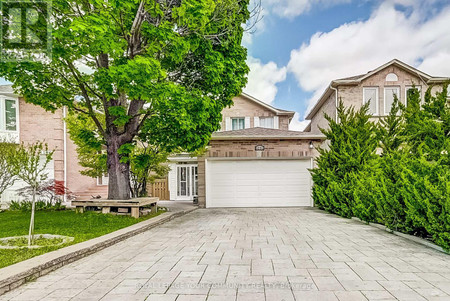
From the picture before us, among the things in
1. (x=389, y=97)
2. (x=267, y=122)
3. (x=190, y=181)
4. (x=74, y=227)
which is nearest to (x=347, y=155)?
(x=389, y=97)

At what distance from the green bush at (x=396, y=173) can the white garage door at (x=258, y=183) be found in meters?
0.82

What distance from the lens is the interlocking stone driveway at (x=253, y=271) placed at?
3002 mm

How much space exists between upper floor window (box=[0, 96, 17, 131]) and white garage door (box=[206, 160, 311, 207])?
34.3 feet

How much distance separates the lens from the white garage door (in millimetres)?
12625

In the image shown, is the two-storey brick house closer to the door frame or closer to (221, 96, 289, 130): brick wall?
the door frame

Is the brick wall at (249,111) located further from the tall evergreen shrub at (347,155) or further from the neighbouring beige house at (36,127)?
the neighbouring beige house at (36,127)

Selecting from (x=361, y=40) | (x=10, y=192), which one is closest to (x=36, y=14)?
(x=10, y=192)

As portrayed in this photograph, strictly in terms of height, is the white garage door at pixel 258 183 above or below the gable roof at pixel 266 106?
below

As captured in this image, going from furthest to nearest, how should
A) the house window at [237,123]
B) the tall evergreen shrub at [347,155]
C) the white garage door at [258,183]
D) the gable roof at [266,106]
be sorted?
the house window at [237,123] < the gable roof at [266,106] < the white garage door at [258,183] < the tall evergreen shrub at [347,155]

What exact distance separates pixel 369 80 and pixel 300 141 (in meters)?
5.72

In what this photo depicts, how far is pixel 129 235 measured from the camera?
613cm

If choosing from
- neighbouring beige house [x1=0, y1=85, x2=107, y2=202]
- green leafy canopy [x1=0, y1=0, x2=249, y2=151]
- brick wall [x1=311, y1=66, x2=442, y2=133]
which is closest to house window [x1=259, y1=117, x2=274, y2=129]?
brick wall [x1=311, y1=66, x2=442, y2=133]

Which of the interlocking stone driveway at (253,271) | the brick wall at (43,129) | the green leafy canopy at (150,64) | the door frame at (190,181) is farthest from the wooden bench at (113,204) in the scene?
the door frame at (190,181)

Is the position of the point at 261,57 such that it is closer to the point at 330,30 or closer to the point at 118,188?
the point at 330,30
